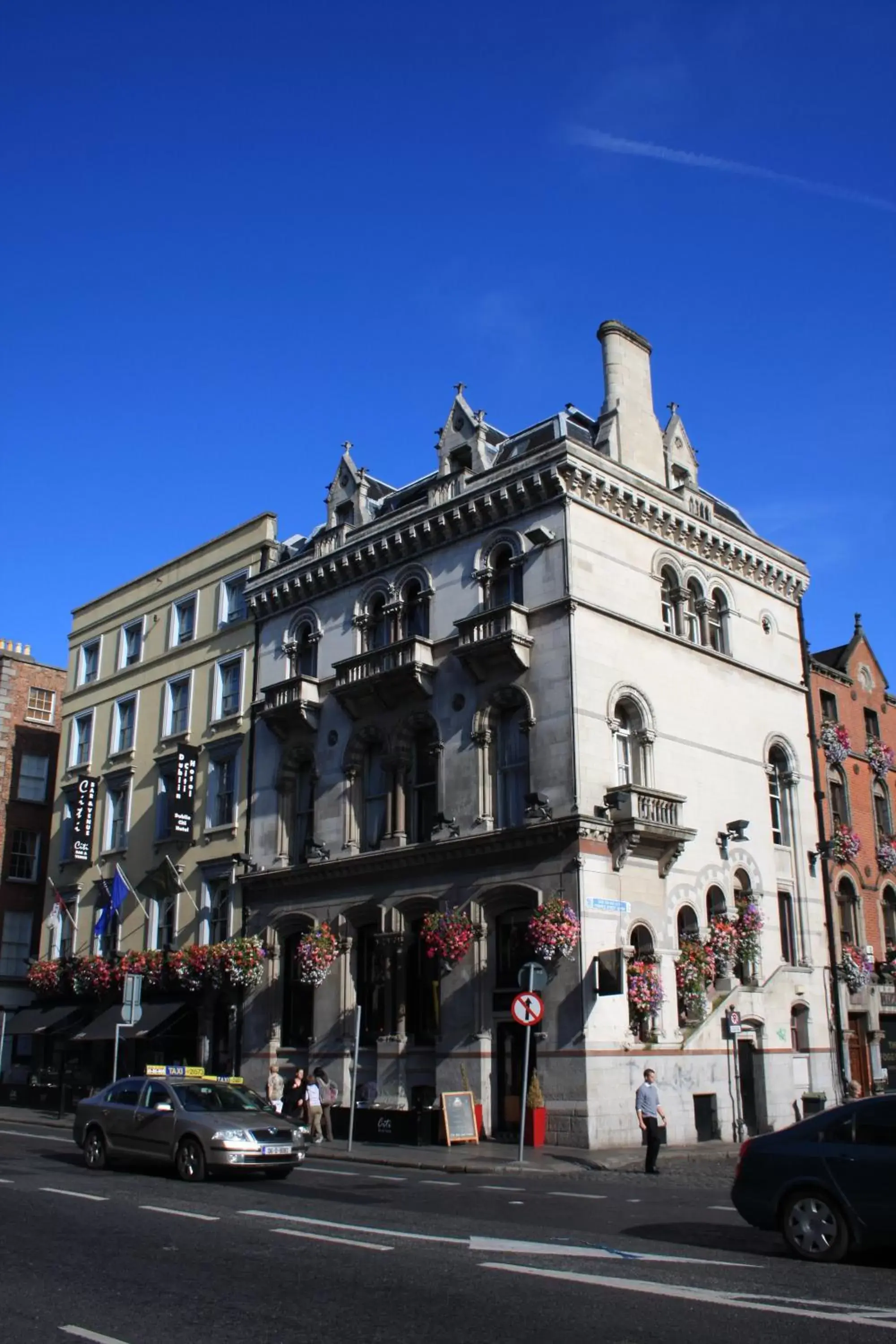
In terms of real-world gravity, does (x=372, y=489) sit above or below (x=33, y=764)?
above

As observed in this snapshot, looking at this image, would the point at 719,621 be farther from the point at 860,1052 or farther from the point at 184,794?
the point at 184,794

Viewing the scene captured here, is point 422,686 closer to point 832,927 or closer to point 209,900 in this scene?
point 209,900

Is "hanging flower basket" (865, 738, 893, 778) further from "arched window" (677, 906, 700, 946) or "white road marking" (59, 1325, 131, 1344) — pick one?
"white road marking" (59, 1325, 131, 1344)

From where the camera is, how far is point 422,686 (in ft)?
103

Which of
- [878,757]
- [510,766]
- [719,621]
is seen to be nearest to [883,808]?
[878,757]

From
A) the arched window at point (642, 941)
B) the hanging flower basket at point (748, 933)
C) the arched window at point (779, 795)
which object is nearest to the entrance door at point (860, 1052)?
the arched window at point (779, 795)

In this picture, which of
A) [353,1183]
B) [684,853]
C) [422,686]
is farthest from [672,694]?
[353,1183]

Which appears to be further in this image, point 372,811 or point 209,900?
point 209,900

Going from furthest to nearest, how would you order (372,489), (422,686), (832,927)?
(372,489) < (832,927) < (422,686)

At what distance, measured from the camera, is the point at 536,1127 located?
26047 mm

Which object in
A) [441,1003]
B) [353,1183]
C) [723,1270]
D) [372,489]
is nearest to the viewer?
[723,1270]

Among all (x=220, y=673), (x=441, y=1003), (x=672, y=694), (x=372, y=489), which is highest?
(x=372, y=489)

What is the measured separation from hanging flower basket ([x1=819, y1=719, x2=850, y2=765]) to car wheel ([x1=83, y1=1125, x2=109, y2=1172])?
971 inches

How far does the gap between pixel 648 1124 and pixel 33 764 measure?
36305 millimetres
